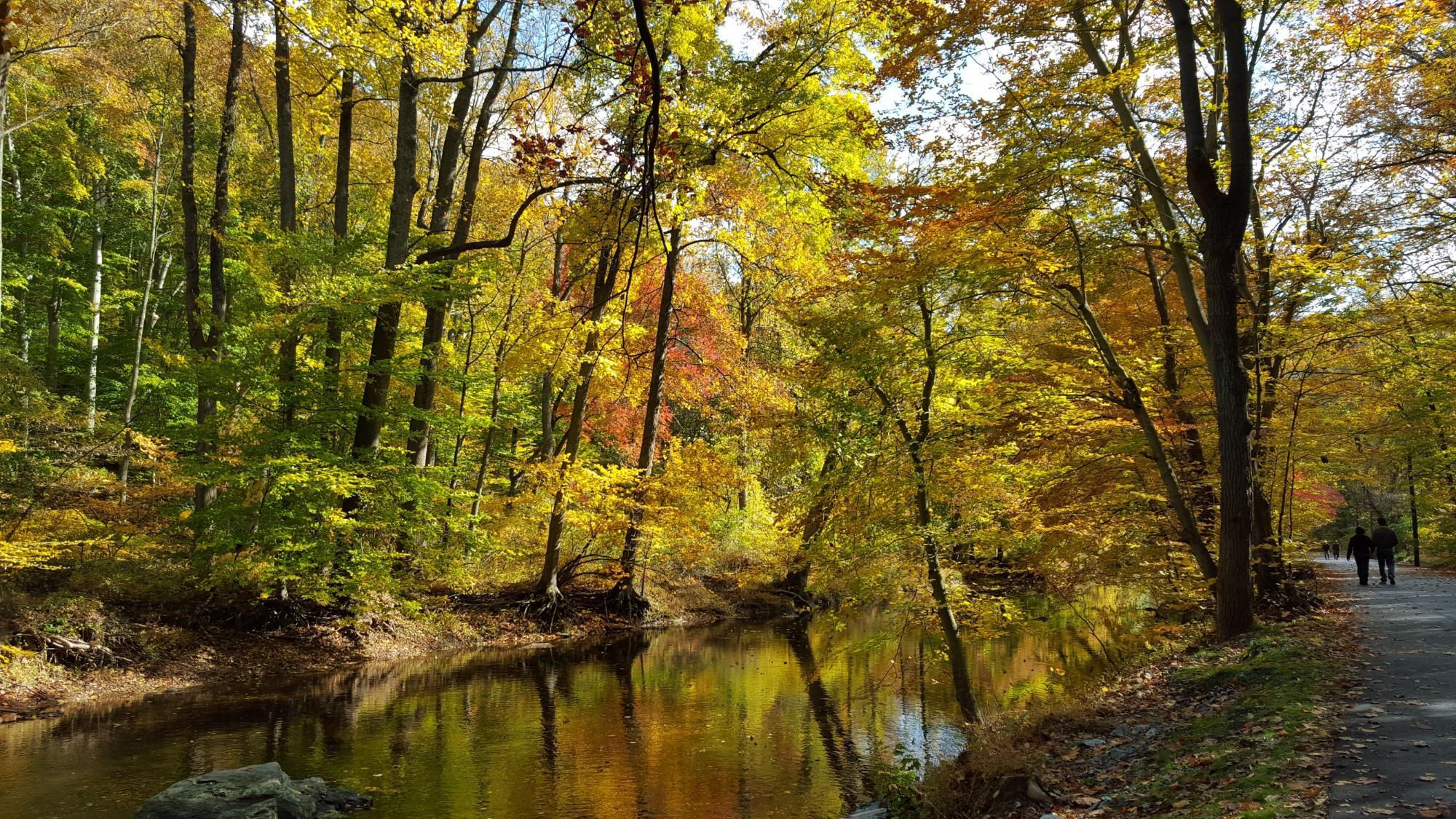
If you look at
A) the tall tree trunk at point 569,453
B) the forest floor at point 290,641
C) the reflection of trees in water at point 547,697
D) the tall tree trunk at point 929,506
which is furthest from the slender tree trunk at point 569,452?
the tall tree trunk at point 929,506

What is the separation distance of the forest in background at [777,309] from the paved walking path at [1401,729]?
1652 millimetres

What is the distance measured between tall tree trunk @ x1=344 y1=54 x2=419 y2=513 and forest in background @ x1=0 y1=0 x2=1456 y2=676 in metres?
0.08

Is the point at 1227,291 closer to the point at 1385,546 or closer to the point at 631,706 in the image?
the point at 631,706

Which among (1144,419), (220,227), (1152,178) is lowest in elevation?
(1144,419)

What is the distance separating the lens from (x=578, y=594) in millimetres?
18500

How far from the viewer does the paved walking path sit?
13.4 ft

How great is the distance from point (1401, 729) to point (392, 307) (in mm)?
13791

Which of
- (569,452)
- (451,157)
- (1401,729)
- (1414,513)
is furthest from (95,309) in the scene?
(1414,513)

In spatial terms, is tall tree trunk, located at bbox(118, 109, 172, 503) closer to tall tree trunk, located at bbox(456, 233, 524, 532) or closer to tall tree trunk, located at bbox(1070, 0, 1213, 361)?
tall tree trunk, located at bbox(456, 233, 524, 532)

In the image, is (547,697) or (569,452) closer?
(547,697)

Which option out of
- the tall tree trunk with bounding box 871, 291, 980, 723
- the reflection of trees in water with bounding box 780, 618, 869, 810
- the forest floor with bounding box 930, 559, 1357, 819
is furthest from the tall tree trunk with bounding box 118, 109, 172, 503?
the forest floor with bounding box 930, 559, 1357, 819

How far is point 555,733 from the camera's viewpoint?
937cm

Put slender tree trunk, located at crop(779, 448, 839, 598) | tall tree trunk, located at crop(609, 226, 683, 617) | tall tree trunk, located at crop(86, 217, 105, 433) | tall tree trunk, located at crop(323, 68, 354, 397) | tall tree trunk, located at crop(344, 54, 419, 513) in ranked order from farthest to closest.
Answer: tall tree trunk, located at crop(86, 217, 105, 433)
tall tree trunk, located at crop(609, 226, 683, 617)
tall tree trunk, located at crop(344, 54, 419, 513)
tall tree trunk, located at crop(323, 68, 354, 397)
slender tree trunk, located at crop(779, 448, 839, 598)

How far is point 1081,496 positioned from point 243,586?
14281 millimetres
